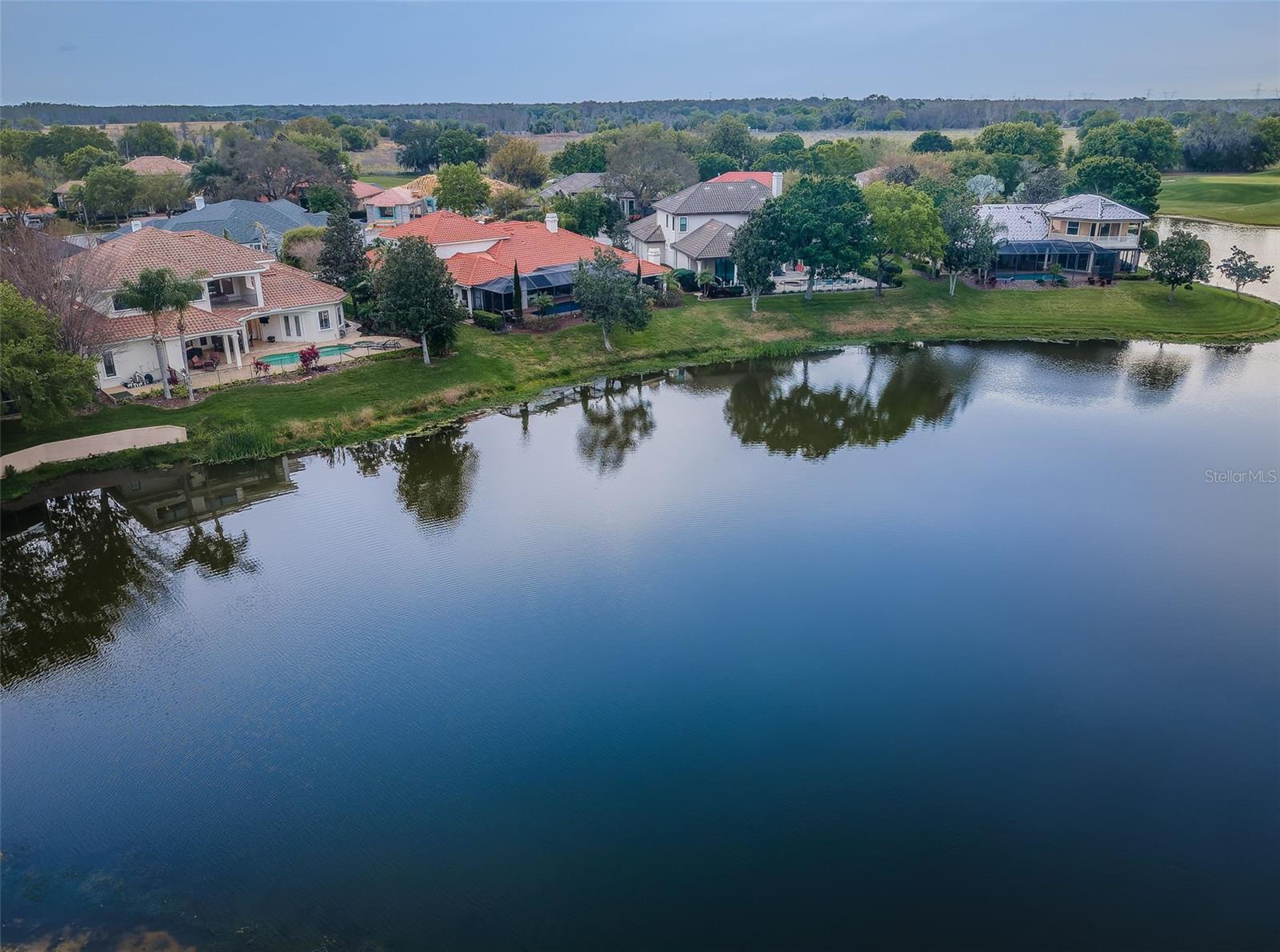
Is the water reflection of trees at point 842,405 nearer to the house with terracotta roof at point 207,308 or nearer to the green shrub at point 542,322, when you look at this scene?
the green shrub at point 542,322

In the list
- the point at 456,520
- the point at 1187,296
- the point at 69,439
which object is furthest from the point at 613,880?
the point at 1187,296

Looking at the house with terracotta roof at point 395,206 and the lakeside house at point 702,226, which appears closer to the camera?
the lakeside house at point 702,226

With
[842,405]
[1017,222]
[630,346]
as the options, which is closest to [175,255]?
[630,346]

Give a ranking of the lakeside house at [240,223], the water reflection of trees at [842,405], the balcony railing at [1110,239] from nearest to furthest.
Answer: the water reflection of trees at [842,405] < the balcony railing at [1110,239] < the lakeside house at [240,223]

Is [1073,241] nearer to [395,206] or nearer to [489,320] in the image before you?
[489,320]

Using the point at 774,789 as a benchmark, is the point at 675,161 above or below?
above

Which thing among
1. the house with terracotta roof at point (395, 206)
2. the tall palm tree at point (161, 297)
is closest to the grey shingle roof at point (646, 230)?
the house with terracotta roof at point (395, 206)

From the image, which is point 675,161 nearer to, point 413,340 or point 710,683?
point 413,340
